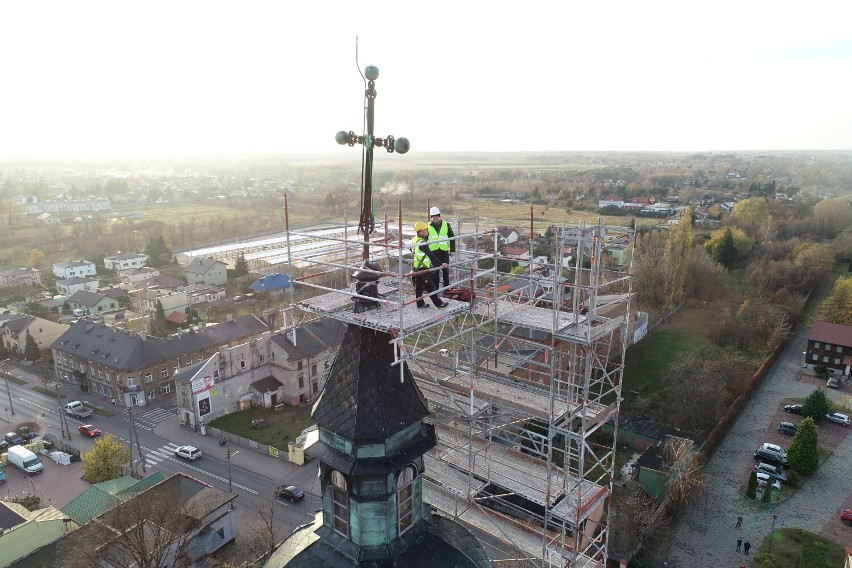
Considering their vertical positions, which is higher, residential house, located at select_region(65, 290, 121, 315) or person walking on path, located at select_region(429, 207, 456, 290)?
person walking on path, located at select_region(429, 207, 456, 290)

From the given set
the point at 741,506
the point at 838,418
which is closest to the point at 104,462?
the point at 741,506

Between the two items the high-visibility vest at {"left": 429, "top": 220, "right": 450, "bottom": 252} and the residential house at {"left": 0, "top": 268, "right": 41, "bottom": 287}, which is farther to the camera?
the residential house at {"left": 0, "top": 268, "right": 41, "bottom": 287}

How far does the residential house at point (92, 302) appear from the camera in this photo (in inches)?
2830

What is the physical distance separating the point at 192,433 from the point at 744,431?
137 feet

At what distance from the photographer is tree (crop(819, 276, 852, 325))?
188 ft

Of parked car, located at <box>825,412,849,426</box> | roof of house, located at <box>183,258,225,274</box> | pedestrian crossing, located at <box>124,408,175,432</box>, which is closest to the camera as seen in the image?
parked car, located at <box>825,412,849,426</box>

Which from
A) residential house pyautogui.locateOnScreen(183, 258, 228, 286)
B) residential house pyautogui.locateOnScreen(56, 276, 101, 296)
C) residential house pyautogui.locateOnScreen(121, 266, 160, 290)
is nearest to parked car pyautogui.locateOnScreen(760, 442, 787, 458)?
residential house pyautogui.locateOnScreen(183, 258, 228, 286)

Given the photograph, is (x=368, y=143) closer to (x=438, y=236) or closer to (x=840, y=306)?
(x=438, y=236)

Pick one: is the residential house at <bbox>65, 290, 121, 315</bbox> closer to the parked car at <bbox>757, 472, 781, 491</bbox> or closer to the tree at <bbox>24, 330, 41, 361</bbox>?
the tree at <bbox>24, 330, 41, 361</bbox>

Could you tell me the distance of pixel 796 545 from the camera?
30609 millimetres

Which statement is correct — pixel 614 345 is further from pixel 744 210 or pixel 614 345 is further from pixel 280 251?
pixel 744 210

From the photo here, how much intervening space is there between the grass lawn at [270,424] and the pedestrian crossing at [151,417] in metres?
5.14

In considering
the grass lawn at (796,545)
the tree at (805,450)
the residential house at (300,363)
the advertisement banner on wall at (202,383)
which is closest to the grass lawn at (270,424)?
the residential house at (300,363)

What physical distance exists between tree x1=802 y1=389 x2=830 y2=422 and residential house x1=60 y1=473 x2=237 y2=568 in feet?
135
